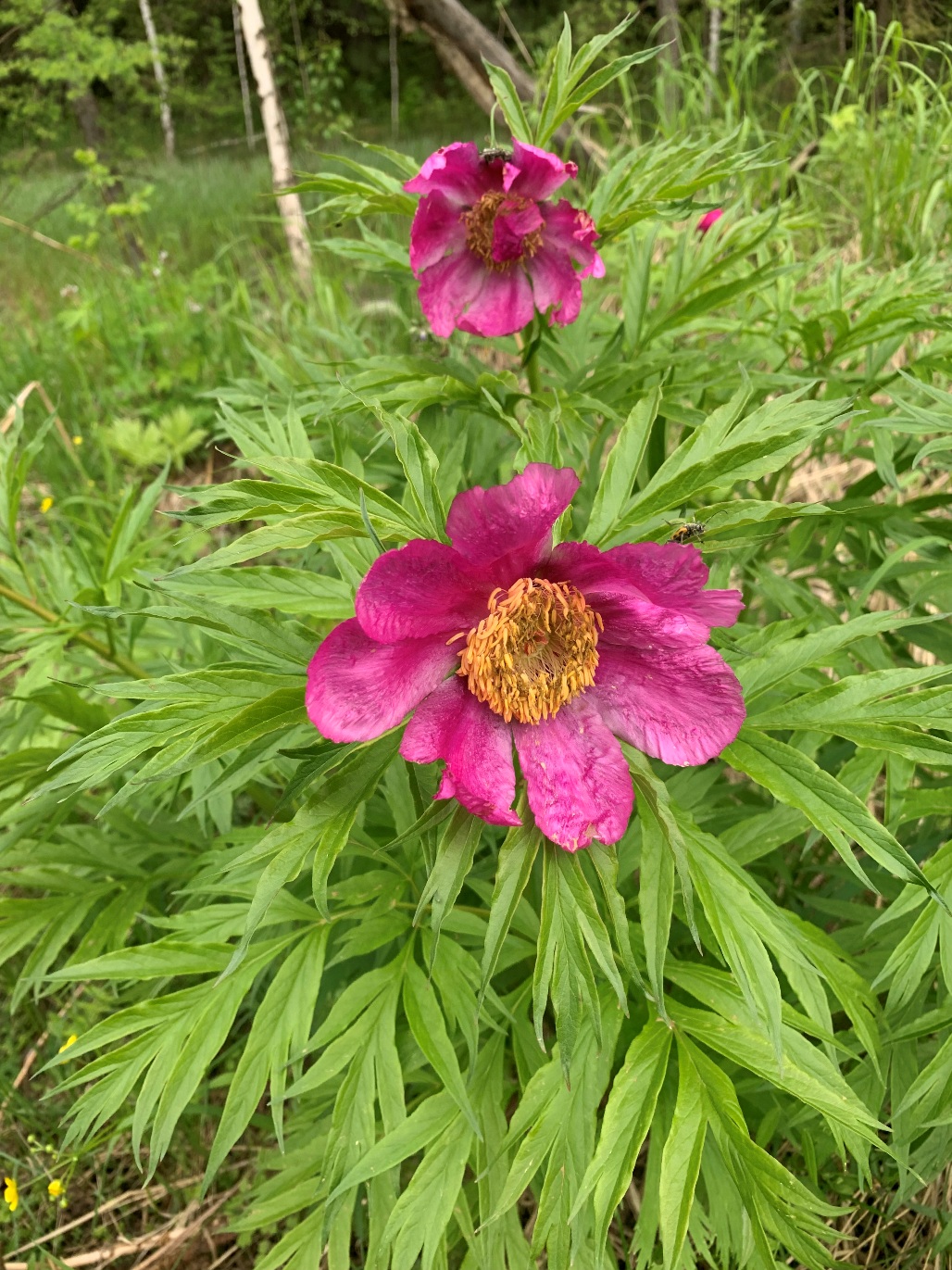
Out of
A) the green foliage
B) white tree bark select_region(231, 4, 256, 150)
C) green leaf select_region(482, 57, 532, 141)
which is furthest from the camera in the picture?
white tree bark select_region(231, 4, 256, 150)

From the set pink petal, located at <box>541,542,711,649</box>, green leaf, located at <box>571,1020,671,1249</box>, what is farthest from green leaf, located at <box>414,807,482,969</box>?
green leaf, located at <box>571,1020,671,1249</box>

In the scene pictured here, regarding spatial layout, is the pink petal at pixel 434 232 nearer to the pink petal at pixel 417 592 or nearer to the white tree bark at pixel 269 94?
the pink petal at pixel 417 592

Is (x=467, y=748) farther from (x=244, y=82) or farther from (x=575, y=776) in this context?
(x=244, y=82)

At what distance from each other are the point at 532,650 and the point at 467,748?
0.11 meters

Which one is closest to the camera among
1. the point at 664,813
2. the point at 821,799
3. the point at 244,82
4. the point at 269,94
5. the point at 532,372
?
the point at 664,813

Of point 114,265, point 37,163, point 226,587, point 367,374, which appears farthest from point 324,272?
point 37,163

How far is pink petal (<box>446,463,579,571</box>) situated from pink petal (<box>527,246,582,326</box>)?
549mm

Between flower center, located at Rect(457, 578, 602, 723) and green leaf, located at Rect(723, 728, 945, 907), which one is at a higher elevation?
flower center, located at Rect(457, 578, 602, 723)

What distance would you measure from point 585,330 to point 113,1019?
1.27 meters

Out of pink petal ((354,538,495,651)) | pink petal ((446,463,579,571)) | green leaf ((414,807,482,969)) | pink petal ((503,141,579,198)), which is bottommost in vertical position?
green leaf ((414,807,482,969))

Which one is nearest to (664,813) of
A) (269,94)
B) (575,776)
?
(575,776)

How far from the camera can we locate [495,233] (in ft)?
3.74

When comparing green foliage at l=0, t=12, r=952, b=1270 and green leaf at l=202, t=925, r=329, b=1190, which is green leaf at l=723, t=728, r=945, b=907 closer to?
green foliage at l=0, t=12, r=952, b=1270

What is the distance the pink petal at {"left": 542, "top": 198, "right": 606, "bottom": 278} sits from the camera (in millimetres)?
1134
